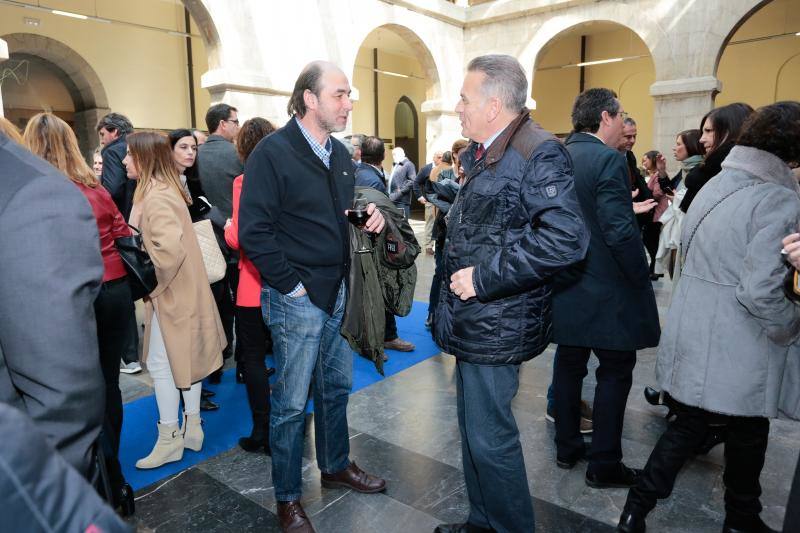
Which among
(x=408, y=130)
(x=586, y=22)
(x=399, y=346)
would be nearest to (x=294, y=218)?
(x=399, y=346)

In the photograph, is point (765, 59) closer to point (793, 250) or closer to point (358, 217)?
point (793, 250)

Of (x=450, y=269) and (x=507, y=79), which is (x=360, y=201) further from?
(x=507, y=79)

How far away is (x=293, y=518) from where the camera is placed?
2266 mm

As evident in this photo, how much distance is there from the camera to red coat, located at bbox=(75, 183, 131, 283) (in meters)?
2.31

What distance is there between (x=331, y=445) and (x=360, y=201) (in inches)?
45.3

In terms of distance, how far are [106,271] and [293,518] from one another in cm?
128

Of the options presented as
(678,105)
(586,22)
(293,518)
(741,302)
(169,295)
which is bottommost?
(293,518)

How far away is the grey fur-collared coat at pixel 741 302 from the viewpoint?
1.88 m

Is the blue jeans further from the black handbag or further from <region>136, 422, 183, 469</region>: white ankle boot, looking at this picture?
<region>136, 422, 183, 469</region>: white ankle boot

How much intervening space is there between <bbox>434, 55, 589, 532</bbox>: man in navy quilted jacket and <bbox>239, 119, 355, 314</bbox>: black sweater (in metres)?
0.51

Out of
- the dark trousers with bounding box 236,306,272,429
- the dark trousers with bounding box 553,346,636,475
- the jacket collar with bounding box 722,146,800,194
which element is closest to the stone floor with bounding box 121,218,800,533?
the dark trousers with bounding box 553,346,636,475

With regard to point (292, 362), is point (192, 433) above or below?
below

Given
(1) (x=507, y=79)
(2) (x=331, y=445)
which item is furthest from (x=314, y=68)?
(2) (x=331, y=445)

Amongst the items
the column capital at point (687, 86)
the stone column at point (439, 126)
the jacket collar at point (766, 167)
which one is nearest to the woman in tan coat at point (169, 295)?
the jacket collar at point (766, 167)
